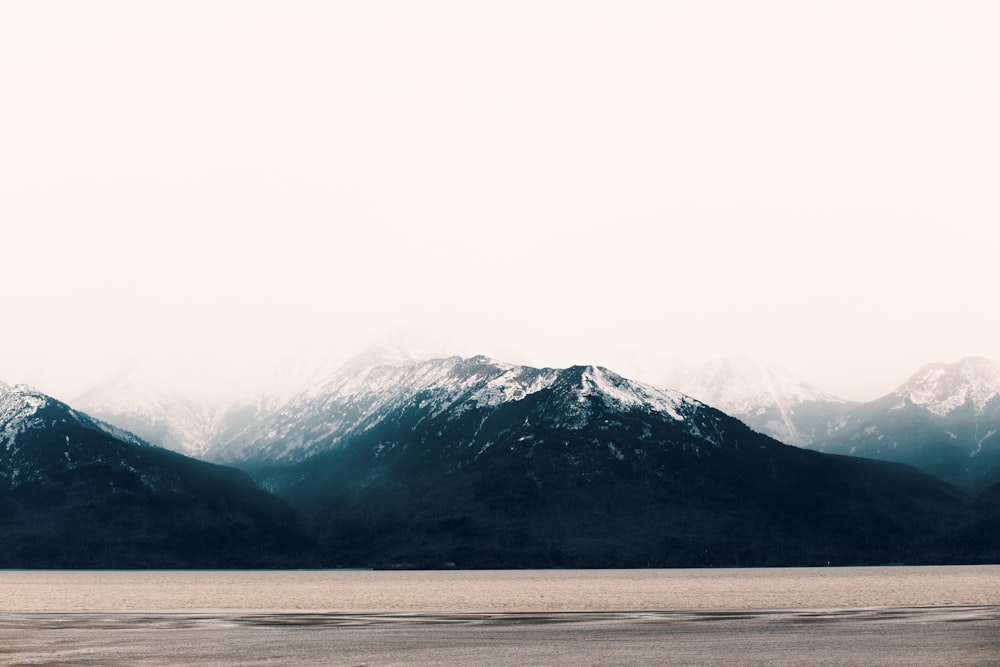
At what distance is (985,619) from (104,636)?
97.5 m

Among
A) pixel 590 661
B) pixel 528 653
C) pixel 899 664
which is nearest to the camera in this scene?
pixel 899 664

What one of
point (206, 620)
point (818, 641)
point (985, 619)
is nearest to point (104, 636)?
point (206, 620)

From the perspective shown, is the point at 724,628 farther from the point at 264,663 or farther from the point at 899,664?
the point at 264,663

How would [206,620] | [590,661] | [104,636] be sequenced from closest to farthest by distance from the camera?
1. [590,661]
2. [104,636]
3. [206,620]

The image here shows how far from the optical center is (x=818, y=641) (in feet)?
412

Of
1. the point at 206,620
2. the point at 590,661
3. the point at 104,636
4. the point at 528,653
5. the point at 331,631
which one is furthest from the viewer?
the point at 206,620

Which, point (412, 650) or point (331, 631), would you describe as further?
point (331, 631)

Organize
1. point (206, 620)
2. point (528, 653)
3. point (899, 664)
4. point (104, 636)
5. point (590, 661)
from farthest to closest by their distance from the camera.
→ 1. point (206, 620)
2. point (104, 636)
3. point (528, 653)
4. point (590, 661)
5. point (899, 664)

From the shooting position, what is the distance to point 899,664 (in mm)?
101188

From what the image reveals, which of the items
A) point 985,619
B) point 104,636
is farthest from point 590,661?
point 985,619

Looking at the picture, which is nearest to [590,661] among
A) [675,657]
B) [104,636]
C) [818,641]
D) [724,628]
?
[675,657]

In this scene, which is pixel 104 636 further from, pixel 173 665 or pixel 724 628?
pixel 724 628

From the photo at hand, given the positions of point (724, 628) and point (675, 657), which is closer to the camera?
point (675, 657)

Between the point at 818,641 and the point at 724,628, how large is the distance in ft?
75.8
